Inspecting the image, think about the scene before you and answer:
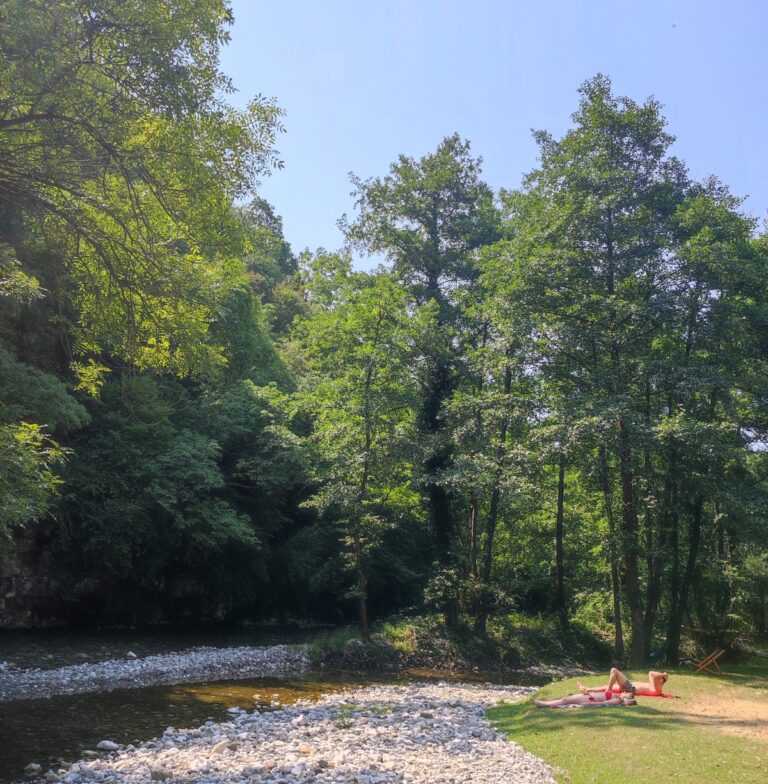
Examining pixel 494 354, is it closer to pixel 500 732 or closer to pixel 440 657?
pixel 440 657

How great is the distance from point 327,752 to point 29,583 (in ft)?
54.6

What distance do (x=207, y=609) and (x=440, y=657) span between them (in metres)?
10.7

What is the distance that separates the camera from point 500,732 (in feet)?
38.0

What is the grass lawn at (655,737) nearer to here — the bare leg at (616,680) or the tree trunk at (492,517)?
the bare leg at (616,680)

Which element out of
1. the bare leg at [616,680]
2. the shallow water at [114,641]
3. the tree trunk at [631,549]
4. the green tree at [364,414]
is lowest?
the shallow water at [114,641]

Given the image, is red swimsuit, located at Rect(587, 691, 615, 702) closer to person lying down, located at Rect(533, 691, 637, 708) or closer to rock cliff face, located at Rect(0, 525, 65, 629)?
person lying down, located at Rect(533, 691, 637, 708)

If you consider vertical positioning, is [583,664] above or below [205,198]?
below

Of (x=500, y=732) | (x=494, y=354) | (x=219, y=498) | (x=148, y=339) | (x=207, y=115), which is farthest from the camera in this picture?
(x=219, y=498)

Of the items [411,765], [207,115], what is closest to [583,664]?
[411,765]

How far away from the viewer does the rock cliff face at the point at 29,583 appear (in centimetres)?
2136

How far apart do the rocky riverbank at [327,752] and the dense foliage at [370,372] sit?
490 centimetres

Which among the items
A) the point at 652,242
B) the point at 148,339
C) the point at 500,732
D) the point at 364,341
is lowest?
the point at 500,732

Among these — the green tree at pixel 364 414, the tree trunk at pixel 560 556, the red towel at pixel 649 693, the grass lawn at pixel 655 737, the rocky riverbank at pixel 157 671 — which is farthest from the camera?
the tree trunk at pixel 560 556

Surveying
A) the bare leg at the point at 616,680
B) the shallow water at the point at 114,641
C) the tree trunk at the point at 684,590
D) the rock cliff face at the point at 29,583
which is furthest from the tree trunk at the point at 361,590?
the bare leg at the point at 616,680
